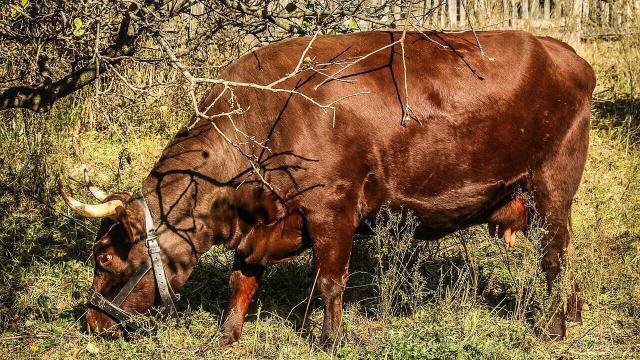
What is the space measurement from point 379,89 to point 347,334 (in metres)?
1.71

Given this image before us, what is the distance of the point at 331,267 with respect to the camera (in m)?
5.80

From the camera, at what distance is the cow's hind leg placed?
6113 mm

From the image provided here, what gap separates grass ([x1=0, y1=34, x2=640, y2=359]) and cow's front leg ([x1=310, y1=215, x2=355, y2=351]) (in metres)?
0.14

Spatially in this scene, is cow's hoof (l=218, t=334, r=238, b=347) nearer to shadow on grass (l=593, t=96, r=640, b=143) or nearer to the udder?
the udder

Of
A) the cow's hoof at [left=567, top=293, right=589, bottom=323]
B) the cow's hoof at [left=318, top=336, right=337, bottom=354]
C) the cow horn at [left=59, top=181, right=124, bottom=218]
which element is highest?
the cow horn at [left=59, top=181, right=124, bottom=218]

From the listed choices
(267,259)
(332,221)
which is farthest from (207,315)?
(332,221)

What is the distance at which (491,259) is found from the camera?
7527 mm

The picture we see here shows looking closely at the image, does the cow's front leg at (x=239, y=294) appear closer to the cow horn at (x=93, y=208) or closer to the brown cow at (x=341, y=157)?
the brown cow at (x=341, y=157)

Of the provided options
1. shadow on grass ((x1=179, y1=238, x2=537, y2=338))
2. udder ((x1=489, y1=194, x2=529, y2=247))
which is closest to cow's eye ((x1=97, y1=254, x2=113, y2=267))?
shadow on grass ((x1=179, y1=238, x2=537, y2=338))

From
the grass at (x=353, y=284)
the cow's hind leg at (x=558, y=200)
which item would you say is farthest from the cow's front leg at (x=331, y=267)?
the cow's hind leg at (x=558, y=200)

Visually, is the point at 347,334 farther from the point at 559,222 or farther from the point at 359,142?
the point at 559,222

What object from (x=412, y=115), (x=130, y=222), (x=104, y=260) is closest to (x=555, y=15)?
(x=412, y=115)

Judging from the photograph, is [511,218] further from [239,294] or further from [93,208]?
[93,208]

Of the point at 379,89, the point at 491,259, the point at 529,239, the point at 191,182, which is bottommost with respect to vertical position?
the point at 491,259
